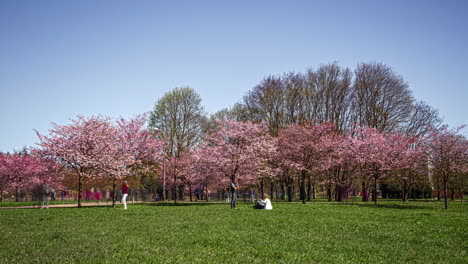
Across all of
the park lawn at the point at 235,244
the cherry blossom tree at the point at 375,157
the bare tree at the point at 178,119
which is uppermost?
the bare tree at the point at 178,119

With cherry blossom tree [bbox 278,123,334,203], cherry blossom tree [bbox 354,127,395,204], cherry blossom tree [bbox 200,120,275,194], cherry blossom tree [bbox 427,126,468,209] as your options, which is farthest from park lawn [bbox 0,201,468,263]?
cherry blossom tree [bbox 278,123,334,203]

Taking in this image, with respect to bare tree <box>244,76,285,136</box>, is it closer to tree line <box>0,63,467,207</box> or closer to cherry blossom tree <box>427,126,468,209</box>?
tree line <box>0,63,467,207</box>

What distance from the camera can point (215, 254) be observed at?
834cm

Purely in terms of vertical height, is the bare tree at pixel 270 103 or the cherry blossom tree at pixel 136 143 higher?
the bare tree at pixel 270 103

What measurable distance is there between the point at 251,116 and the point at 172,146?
14479 mm

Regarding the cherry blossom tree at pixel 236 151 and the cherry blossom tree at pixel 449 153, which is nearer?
the cherry blossom tree at pixel 449 153

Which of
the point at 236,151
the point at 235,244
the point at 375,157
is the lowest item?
the point at 235,244

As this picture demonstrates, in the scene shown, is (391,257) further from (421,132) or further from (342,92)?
(421,132)

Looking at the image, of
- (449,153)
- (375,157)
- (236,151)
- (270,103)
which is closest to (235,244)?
(449,153)

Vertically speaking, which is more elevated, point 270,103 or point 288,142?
point 270,103

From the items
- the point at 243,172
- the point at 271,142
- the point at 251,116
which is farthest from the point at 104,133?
the point at 251,116

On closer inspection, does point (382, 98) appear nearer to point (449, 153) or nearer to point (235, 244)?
point (449, 153)

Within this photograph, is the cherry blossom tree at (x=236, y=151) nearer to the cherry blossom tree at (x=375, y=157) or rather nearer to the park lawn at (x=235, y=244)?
the cherry blossom tree at (x=375, y=157)

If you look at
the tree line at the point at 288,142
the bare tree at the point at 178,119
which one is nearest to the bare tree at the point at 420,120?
the tree line at the point at 288,142
